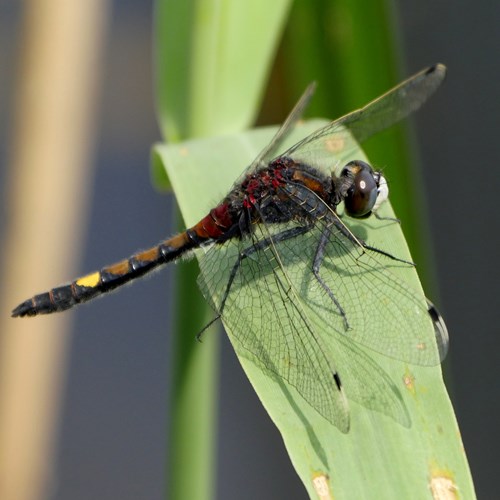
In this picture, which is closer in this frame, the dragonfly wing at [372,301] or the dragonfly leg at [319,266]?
the dragonfly wing at [372,301]

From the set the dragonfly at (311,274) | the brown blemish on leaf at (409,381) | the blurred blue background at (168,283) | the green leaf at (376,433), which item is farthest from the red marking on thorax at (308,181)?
the blurred blue background at (168,283)

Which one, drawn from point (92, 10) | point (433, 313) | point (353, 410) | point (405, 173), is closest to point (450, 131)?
point (405, 173)

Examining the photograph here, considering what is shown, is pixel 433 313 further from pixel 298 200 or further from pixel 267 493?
pixel 267 493

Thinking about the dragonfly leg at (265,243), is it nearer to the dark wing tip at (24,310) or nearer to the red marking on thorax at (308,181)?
the red marking on thorax at (308,181)

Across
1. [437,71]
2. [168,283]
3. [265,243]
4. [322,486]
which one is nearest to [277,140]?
[265,243]

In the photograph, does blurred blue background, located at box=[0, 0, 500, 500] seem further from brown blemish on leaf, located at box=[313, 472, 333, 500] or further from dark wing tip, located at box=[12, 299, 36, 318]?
brown blemish on leaf, located at box=[313, 472, 333, 500]

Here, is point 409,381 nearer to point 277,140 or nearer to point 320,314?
point 320,314
